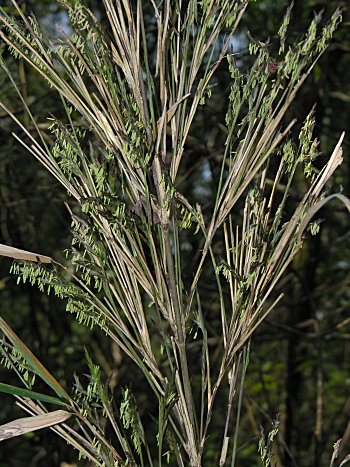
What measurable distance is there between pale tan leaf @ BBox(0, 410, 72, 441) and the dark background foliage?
4.21 feet

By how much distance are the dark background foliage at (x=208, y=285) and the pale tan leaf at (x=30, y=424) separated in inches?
50.5

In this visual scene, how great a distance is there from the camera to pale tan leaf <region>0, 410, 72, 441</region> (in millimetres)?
888

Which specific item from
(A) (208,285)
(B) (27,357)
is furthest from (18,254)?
(A) (208,285)

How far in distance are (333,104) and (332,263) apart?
0.68 m

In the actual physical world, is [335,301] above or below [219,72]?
below

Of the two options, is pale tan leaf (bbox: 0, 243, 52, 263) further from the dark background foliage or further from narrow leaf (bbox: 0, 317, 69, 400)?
the dark background foliage

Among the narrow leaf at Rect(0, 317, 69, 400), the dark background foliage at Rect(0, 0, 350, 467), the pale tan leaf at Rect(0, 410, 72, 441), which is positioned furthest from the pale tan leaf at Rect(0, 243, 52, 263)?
the dark background foliage at Rect(0, 0, 350, 467)

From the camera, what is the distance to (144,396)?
286 centimetres

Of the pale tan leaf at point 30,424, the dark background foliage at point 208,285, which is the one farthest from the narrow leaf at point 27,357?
the dark background foliage at point 208,285

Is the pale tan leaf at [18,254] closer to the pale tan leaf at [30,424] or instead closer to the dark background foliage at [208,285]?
the pale tan leaf at [30,424]

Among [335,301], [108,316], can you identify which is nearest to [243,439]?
[335,301]

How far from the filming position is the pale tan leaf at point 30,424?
888 millimetres

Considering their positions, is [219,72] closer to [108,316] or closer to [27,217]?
[27,217]

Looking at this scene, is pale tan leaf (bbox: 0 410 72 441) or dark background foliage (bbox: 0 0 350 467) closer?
pale tan leaf (bbox: 0 410 72 441)
